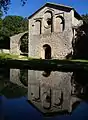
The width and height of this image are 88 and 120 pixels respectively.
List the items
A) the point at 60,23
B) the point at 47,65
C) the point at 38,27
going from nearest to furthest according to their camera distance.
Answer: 1. the point at 47,65
2. the point at 60,23
3. the point at 38,27

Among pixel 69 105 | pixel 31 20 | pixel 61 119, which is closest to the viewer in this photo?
pixel 61 119

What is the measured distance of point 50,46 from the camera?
46594mm

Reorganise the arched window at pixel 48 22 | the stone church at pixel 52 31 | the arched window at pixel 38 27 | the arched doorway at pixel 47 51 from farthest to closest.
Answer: the arched window at pixel 38 27 → the arched doorway at pixel 47 51 → the arched window at pixel 48 22 → the stone church at pixel 52 31

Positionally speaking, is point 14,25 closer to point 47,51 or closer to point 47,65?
point 47,51

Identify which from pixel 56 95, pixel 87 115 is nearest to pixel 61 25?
pixel 56 95

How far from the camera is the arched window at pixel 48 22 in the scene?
46.6 m

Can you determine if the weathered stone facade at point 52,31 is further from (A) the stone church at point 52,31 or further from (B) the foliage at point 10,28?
(B) the foliage at point 10,28

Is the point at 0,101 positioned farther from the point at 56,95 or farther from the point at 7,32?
the point at 7,32

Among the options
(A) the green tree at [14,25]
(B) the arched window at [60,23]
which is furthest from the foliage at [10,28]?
(B) the arched window at [60,23]

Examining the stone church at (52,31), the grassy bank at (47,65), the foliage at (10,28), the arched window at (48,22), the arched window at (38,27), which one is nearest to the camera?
the grassy bank at (47,65)

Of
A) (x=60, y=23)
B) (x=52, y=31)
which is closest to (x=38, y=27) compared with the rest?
(x=52, y=31)

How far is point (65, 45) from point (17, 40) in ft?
37.9

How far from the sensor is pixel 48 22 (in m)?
47.1

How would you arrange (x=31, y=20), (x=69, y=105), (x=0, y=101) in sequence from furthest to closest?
1. (x=31, y=20)
2. (x=0, y=101)
3. (x=69, y=105)
